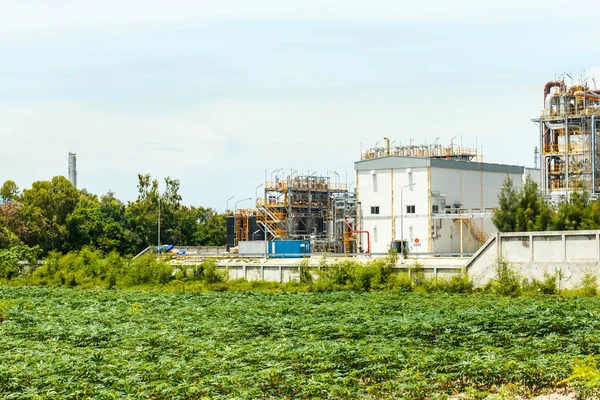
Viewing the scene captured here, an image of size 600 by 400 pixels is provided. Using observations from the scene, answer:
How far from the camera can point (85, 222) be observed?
94.6 m

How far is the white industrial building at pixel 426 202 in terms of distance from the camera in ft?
237

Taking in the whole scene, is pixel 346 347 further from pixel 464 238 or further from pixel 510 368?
pixel 464 238

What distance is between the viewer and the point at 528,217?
203 ft

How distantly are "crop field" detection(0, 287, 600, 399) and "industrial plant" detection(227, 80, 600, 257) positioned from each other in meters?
32.8

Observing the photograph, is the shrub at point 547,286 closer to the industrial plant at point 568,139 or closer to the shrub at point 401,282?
the shrub at point 401,282

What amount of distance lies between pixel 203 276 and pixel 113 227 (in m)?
39.0

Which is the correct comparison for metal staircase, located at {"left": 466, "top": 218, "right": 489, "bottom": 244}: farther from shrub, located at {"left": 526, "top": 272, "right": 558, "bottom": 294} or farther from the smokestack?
the smokestack

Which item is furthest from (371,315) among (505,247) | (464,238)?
(464,238)

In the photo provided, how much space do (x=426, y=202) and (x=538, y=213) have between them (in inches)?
468

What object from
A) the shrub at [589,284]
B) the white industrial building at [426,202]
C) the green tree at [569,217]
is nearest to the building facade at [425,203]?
the white industrial building at [426,202]

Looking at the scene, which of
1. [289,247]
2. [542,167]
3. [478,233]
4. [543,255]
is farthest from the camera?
[289,247]

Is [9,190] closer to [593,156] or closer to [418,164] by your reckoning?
[418,164]

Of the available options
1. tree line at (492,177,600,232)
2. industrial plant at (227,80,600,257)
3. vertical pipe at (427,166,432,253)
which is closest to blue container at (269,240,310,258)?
industrial plant at (227,80,600,257)

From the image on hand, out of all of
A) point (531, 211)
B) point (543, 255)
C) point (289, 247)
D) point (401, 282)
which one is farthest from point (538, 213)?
point (289, 247)
